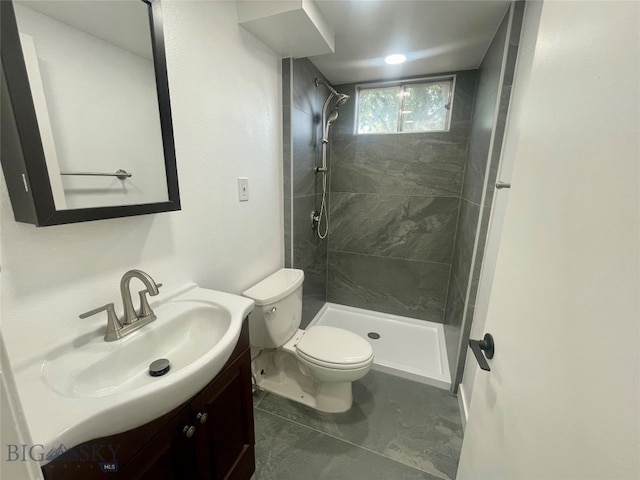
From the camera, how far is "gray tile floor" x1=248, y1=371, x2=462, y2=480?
1265mm

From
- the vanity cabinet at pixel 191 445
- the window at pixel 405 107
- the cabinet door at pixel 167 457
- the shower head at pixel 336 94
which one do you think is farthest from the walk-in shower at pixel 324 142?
the cabinet door at pixel 167 457

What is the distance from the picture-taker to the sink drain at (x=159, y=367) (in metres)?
0.81

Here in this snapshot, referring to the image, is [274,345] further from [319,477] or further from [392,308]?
[392,308]

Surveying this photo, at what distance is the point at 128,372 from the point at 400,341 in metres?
2.05

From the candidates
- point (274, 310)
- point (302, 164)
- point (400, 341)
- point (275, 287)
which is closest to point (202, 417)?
point (274, 310)

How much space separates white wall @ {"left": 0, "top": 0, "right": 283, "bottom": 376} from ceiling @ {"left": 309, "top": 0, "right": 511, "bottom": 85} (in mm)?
493

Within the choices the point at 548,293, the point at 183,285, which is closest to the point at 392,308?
the point at 183,285

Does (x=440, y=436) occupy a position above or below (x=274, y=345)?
below

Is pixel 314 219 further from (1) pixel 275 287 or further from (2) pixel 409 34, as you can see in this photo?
(2) pixel 409 34

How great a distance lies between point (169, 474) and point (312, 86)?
7.42ft

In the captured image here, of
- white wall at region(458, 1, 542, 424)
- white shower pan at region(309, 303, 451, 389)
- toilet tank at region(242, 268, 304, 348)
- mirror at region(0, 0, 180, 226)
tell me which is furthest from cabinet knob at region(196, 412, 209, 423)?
white shower pan at region(309, 303, 451, 389)

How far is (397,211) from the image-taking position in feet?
7.90

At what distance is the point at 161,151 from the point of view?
97cm

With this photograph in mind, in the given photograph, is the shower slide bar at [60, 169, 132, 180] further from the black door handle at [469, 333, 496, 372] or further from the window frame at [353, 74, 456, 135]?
the window frame at [353, 74, 456, 135]
